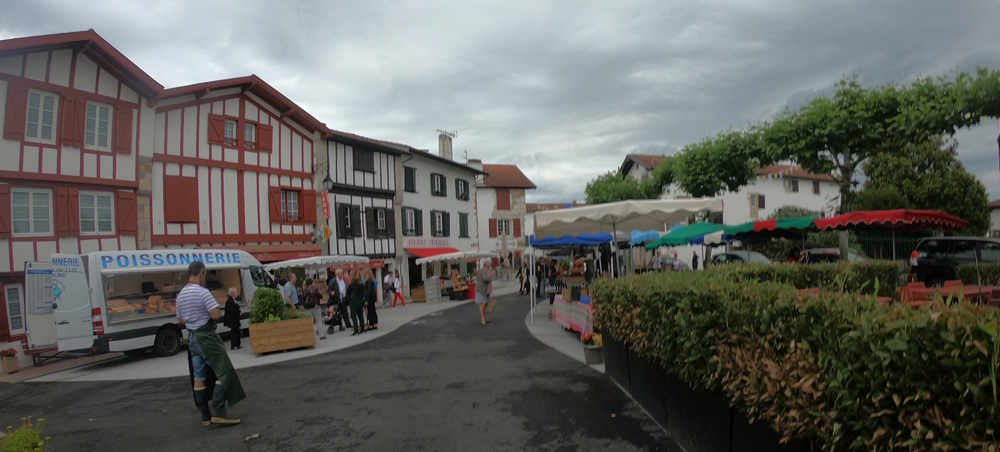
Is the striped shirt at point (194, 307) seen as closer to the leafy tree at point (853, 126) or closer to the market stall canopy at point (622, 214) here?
the market stall canopy at point (622, 214)

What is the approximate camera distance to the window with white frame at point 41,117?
1550 cm

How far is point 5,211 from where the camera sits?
A: 14.8m

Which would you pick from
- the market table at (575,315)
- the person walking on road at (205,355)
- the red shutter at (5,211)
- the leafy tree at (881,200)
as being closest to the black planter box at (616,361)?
the market table at (575,315)

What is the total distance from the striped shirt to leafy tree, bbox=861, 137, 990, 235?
29.2 metres

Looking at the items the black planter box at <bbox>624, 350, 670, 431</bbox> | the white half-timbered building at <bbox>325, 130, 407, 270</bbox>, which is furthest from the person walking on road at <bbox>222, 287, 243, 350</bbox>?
the white half-timbered building at <bbox>325, 130, 407, 270</bbox>

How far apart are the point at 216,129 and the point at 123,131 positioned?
3.25 metres

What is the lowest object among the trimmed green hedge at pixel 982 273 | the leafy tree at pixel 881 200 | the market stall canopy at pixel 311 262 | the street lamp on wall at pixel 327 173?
the trimmed green hedge at pixel 982 273

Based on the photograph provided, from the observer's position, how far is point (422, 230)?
31.7 meters

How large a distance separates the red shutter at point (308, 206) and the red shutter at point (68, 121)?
8.19 m

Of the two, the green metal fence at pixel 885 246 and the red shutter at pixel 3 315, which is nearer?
the red shutter at pixel 3 315

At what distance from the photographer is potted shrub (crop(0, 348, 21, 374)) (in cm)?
1164

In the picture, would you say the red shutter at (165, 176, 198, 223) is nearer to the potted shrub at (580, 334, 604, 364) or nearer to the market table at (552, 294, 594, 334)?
the market table at (552, 294, 594, 334)

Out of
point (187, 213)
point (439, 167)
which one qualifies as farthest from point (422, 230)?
point (187, 213)

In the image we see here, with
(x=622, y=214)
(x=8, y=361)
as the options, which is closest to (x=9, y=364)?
(x=8, y=361)
